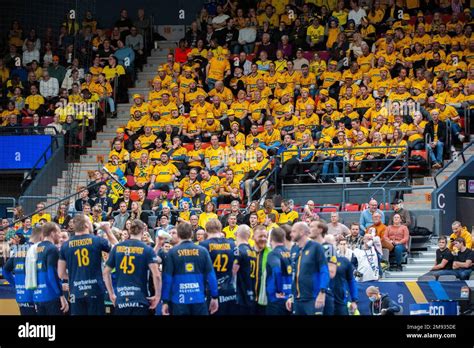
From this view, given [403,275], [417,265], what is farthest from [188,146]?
[403,275]

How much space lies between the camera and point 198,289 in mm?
15469

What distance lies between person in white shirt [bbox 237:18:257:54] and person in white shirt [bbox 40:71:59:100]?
168 inches

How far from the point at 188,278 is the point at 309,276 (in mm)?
1521

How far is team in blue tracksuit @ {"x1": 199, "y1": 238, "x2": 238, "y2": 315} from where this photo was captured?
15.8 m

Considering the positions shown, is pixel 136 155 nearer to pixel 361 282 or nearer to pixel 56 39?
pixel 56 39

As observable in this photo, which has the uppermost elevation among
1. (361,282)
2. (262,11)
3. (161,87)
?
(262,11)

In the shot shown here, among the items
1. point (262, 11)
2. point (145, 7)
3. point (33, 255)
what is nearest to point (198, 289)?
point (33, 255)

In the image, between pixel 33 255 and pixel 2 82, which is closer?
pixel 33 255

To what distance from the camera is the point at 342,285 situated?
51.0 feet

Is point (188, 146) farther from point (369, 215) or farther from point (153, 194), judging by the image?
point (369, 215)

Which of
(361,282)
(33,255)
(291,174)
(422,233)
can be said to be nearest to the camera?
(33,255)

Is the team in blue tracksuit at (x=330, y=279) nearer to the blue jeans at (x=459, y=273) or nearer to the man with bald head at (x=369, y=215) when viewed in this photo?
the blue jeans at (x=459, y=273)

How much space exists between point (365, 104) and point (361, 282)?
7383mm

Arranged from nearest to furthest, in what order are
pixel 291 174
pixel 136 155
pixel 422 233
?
1. pixel 422 233
2. pixel 291 174
3. pixel 136 155
